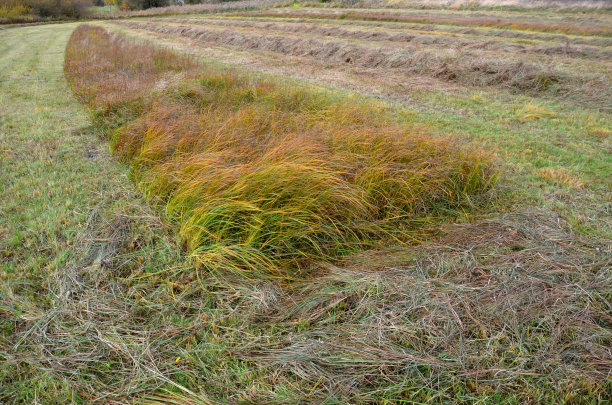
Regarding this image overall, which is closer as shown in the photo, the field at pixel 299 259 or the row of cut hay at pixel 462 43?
the field at pixel 299 259

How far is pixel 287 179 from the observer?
2805mm

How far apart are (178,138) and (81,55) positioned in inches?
363

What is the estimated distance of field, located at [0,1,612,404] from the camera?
174 centimetres

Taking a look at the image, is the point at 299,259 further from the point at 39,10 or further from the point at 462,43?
the point at 39,10

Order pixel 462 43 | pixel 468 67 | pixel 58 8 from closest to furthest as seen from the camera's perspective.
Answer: pixel 468 67 < pixel 462 43 < pixel 58 8

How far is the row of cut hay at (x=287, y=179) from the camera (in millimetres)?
2637

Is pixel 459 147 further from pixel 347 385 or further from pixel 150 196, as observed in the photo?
pixel 150 196

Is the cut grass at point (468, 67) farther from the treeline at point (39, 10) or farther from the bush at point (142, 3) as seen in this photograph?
the bush at point (142, 3)

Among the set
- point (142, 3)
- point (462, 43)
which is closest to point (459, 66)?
point (462, 43)

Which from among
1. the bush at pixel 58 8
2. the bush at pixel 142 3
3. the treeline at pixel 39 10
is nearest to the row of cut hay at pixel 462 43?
the treeline at pixel 39 10


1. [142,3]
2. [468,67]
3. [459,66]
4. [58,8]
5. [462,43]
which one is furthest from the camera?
[142,3]

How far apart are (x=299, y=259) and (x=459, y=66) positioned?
806 centimetres

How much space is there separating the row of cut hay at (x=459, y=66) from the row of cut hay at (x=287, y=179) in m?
4.74

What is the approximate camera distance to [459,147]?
3.83 meters
